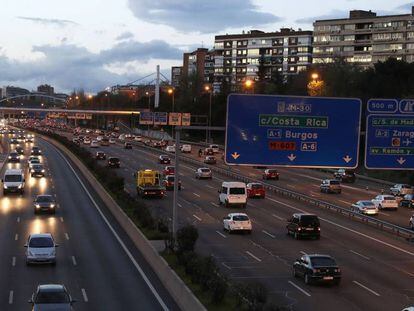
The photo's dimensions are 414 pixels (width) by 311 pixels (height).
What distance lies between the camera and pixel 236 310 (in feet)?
67.1

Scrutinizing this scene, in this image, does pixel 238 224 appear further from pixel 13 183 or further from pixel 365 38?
pixel 365 38

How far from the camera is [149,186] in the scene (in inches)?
2411

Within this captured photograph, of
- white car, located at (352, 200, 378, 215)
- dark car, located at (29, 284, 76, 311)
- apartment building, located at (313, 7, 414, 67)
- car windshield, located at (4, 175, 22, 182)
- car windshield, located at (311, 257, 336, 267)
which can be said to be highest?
apartment building, located at (313, 7, 414, 67)

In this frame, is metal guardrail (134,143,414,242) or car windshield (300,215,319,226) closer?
car windshield (300,215,319,226)

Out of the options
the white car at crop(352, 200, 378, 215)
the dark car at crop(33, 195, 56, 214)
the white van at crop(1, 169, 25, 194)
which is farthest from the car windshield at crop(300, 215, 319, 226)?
the white van at crop(1, 169, 25, 194)

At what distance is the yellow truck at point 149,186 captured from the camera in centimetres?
6066

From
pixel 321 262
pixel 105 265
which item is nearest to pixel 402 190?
pixel 321 262

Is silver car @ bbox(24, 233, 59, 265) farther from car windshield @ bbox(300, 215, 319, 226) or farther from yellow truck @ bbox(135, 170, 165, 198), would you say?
yellow truck @ bbox(135, 170, 165, 198)

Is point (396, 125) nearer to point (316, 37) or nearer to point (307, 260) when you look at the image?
point (307, 260)

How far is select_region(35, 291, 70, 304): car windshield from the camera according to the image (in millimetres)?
21281

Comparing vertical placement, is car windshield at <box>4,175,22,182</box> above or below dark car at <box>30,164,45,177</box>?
above

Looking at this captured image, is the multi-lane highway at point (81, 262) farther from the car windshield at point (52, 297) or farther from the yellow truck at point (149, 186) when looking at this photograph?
the yellow truck at point (149, 186)

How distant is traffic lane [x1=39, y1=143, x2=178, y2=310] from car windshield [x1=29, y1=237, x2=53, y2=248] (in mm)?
1672

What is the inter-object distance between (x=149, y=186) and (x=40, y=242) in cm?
2899
